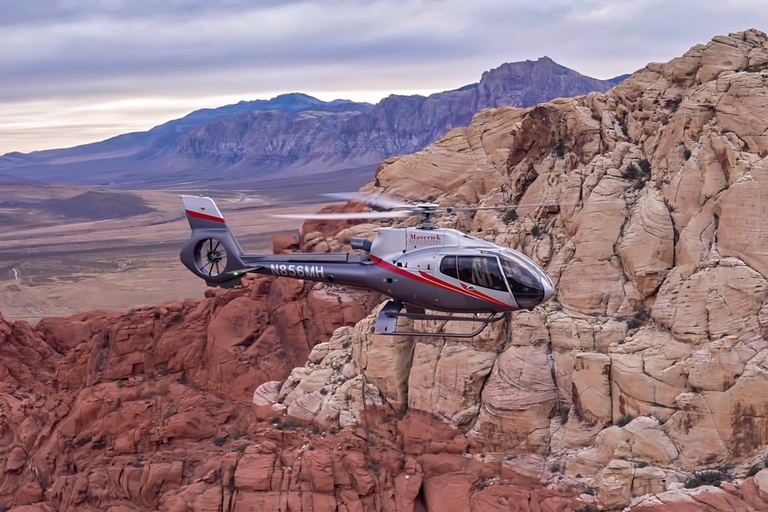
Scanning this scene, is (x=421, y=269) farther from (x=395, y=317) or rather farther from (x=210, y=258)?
(x=210, y=258)

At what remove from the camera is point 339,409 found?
36750 millimetres

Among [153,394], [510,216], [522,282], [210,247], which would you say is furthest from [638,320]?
[153,394]

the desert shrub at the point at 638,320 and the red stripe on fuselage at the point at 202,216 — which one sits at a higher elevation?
the red stripe on fuselage at the point at 202,216

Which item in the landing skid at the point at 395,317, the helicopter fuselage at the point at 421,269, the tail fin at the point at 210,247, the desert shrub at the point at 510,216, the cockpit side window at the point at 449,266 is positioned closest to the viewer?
the helicopter fuselage at the point at 421,269

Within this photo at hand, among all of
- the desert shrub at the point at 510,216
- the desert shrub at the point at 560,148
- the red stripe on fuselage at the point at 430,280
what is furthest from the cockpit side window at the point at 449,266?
the desert shrub at the point at 560,148

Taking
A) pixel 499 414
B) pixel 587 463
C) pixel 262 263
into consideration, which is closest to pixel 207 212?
pixel 262 263

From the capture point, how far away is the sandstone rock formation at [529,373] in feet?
91.8

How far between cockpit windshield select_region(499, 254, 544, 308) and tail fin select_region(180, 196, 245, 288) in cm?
1071

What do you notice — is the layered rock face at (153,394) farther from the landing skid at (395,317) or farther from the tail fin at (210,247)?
the landing skid at (395,317)

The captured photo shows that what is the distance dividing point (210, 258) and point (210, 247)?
0.52 metres


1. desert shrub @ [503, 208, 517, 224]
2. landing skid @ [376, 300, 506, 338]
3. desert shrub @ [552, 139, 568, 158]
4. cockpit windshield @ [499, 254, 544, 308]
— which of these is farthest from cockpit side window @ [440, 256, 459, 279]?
desert shrub @ [552, 139, 568, 158]

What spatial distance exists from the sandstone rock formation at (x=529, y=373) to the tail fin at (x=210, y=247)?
8.82 meters

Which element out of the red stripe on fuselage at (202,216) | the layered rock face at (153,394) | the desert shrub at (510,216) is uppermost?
the red stripe on fuselage at (202,216)

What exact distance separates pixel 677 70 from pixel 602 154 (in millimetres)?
4581
